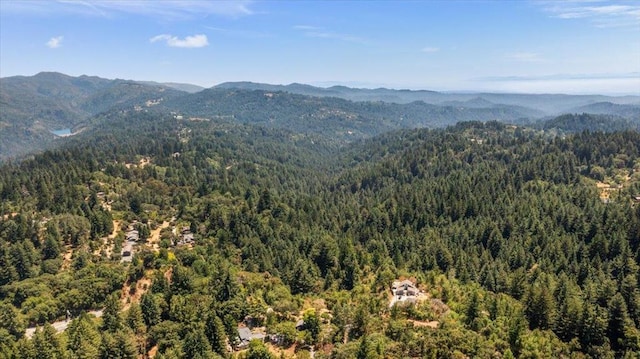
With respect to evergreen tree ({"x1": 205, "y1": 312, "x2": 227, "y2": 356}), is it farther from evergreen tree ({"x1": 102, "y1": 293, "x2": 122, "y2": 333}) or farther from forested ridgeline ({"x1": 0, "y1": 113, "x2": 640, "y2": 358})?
evergreen tree ({"x1": 102, "y1": 293, "x2": 122, "y2": 333})

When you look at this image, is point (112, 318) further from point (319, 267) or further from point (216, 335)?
point (319, 267)

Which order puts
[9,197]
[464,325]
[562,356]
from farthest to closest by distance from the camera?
[9,197], [464,325], [562,356]

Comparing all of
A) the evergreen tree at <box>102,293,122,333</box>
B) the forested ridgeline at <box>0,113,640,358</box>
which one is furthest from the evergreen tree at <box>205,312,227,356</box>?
the evergreen tree at <box>102,293,122,333</box>

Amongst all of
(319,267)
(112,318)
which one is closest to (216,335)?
(112,318)

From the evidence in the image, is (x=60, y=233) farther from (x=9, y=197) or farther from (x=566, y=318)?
(x=566, y=318)

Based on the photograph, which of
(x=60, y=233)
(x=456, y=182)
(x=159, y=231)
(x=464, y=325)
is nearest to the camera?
(x=464, y=325)

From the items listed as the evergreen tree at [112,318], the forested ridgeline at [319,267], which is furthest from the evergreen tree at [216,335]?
the evergreen tree at [112,318]

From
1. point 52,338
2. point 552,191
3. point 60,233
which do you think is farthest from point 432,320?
point 552,191

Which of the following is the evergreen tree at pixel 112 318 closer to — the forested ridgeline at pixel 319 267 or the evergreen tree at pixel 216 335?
the forested ridgeline at pixel 319 267

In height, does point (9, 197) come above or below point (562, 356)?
above
